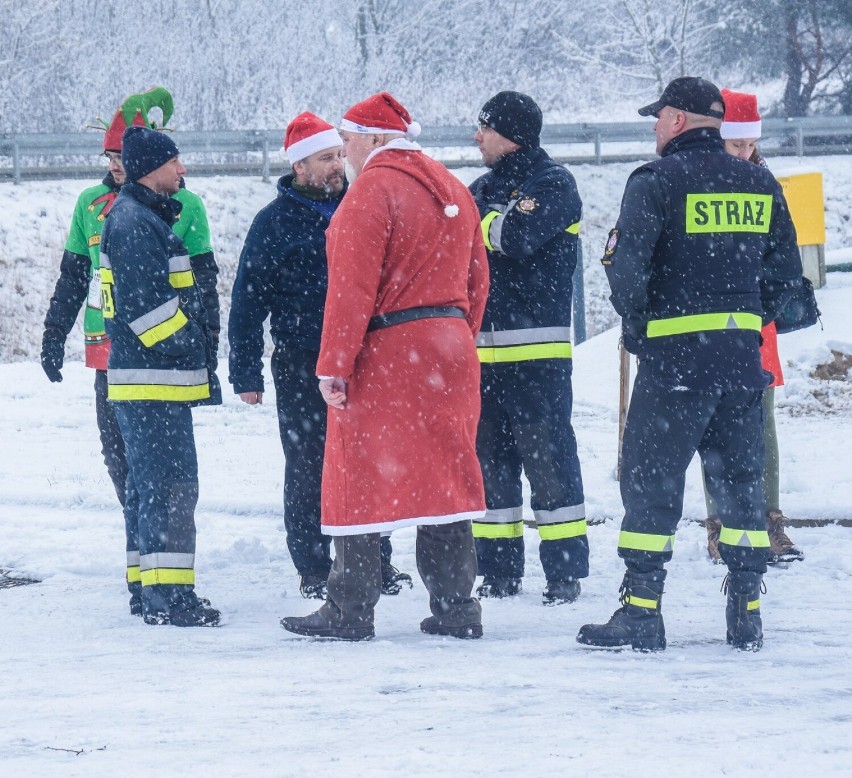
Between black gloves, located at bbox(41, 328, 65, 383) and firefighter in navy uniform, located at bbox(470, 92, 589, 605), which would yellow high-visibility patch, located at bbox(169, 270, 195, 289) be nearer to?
black gloves, located at bbox(41, 328, 65, 383)

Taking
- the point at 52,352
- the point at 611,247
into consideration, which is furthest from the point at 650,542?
the point at 52,352

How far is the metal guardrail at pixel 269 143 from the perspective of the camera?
69.4ft

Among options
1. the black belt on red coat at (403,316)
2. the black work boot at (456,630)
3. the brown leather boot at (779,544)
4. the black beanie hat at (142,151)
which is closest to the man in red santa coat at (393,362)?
the black belt on red coat at (403,316)

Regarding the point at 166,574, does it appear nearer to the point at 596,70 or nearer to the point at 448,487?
the point at 448,487

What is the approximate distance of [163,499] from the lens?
16.6 feet

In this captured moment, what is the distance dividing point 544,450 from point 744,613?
119 centimetres

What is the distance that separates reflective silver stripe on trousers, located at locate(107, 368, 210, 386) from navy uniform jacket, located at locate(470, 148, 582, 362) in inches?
48.6

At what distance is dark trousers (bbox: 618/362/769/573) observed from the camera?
439 centimetres

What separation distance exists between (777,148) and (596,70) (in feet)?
38.8

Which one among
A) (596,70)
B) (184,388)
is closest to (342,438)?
(184,388)

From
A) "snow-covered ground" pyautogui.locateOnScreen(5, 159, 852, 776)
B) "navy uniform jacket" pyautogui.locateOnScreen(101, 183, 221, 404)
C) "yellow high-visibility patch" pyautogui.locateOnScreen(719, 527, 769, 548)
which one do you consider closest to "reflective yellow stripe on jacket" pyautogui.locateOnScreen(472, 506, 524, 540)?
"snow-covered ground" pyautogui.locateOnScreen(5, 159, 852, 776)

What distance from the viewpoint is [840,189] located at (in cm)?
2381

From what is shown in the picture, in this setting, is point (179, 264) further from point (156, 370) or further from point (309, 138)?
point (309, 138)

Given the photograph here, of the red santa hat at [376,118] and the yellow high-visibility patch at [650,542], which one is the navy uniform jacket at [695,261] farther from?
the red santa hat at [376,118]
